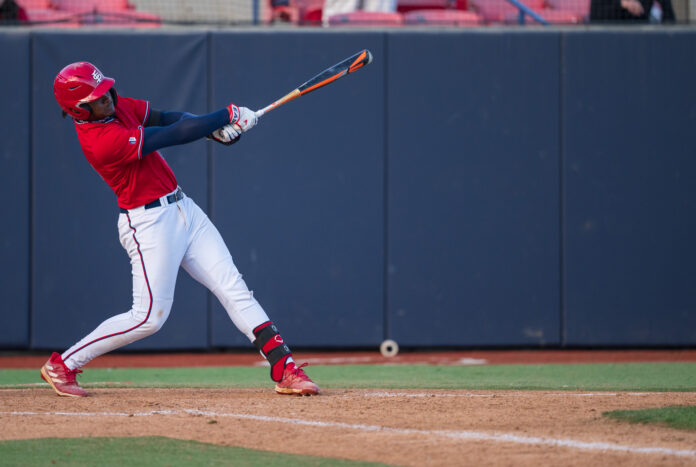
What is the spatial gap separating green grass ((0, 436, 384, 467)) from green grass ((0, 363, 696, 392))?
1.94 metres

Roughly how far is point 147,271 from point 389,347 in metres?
3.96

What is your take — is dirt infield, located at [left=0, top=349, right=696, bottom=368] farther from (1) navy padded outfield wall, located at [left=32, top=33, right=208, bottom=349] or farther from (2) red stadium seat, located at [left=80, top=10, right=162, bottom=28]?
(2) red stadium seat, located at [left=80, top=10, right=162, bottom=28]

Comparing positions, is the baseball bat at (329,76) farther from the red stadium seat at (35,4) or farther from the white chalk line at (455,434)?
the red stadium seat at (35,4)

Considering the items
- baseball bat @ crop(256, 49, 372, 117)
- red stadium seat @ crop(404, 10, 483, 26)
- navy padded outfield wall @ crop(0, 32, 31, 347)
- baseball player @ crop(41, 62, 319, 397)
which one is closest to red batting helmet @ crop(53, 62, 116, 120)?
baseball player @ crop(41, 62, 319, 397)

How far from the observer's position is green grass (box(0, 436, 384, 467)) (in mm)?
3133

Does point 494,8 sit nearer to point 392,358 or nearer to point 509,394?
point 392,358

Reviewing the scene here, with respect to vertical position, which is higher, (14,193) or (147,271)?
(14,193)

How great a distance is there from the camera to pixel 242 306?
4492 mm

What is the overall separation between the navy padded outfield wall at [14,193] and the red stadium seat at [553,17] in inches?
180

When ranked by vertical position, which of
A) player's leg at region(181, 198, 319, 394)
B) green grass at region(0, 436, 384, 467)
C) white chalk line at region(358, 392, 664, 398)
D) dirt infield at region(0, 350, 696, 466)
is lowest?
white chalk line at region(358, 392, 664, 398)

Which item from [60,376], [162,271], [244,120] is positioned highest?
[244,120]

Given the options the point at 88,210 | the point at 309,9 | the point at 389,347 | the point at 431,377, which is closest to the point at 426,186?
the point at 389,347

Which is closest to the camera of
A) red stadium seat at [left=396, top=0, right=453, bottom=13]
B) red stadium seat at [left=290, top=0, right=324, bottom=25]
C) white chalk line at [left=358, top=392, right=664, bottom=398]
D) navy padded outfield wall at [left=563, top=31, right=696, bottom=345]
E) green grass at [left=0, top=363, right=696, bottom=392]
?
white chalk line at [left=358, top=392, right=664, bottom=398]

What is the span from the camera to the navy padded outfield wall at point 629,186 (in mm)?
7941
